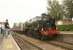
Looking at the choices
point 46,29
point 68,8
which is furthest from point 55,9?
point 46,29

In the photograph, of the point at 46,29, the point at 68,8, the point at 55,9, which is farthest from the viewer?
the point at 55,9

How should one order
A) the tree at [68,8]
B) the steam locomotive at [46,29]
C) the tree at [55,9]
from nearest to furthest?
the steam locomotive at [46,29], the tree at [68,8], the tree at [55,9]

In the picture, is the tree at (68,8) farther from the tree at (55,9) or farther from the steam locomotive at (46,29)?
the steam locomotive at (46,29)

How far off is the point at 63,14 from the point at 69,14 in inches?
134

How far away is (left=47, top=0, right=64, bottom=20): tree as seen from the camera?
80.2 meters

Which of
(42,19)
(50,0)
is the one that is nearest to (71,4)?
(50,0)

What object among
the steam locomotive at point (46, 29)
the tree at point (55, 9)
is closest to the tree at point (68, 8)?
the tree at point (55, 9)

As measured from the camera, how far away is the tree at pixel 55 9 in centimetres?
8022

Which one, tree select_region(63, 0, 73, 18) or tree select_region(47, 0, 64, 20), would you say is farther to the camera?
tree select_region(47, 0, 64, 20)

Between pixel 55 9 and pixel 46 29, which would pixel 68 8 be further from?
pixel 46 29

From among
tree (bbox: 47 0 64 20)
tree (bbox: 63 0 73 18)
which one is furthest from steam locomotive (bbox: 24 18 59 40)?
tree (bbox: 47 0 64 20)

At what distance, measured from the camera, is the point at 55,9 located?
271 ft

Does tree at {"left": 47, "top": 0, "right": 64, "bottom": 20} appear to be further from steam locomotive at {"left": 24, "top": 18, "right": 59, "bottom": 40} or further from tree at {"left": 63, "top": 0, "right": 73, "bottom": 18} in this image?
steam locomotive at {"left": 24, "top": 18, "right": 59, "bottom": 40}

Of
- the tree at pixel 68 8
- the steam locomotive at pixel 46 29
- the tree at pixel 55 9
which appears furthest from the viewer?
the tree at pixel 55 9
